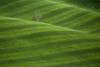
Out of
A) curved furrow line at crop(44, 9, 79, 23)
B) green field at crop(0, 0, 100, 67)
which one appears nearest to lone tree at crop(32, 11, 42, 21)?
green field at crop(0, 0, 100, 67)

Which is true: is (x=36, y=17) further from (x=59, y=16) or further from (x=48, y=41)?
(x=48, y=41)

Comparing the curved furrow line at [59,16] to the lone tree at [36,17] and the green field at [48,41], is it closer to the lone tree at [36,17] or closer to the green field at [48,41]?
the green field at [48,41]

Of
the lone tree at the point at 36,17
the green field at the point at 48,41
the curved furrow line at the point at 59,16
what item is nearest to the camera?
the green field at the point at 48,41

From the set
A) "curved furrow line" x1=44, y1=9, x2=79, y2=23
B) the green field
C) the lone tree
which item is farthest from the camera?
"curved furrow line" x1=44, y1=9, x2=79, y2=23

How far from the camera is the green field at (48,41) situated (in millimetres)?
12625

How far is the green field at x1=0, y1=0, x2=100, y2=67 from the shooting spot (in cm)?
1262

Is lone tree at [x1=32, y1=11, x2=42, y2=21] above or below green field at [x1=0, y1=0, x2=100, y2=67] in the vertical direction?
above

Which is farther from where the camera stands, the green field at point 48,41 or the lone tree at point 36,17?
the lone tree at point 36,17

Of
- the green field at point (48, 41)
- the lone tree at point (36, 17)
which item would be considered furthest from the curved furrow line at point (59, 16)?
the lone tree at point (36, 17)

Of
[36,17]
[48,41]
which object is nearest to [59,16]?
[36,17]

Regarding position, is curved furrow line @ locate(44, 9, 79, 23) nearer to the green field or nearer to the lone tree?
the green field

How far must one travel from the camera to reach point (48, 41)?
14.5 m

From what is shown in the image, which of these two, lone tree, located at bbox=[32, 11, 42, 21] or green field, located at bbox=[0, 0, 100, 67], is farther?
lone tree, located at bbox=[32, 11, 42, 21]

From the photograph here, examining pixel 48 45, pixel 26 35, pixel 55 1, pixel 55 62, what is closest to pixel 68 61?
pixel 55 62
